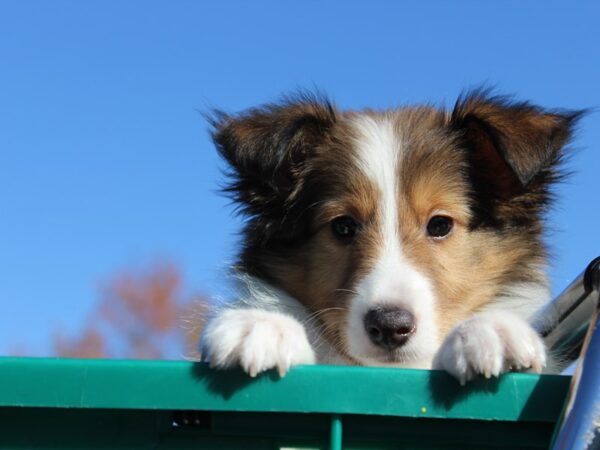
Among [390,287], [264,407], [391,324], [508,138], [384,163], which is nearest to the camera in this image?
[264,407]

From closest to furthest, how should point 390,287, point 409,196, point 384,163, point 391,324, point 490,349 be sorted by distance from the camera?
point 490,349 → point 391,324 → point 390,287 → point 409,196 → point 384,163

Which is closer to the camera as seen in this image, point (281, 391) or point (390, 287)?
point (281, 391)

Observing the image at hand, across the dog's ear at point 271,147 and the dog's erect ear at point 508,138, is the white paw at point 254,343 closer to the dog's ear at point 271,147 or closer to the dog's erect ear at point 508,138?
the dog's ear at point 271,147

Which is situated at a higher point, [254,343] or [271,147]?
[271,147]

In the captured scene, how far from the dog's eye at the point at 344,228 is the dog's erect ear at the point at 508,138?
727 millimetres

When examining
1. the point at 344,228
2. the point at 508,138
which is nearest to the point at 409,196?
the point at 344,228

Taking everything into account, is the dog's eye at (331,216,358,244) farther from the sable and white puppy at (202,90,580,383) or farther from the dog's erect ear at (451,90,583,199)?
the dog's erect ear at (451,90,583,199)

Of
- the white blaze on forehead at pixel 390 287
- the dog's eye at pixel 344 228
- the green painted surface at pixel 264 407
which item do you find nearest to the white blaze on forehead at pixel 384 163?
the white blaze on forehead at pixel 390 287

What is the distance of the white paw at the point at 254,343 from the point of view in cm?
229

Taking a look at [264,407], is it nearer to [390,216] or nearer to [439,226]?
[390,216]

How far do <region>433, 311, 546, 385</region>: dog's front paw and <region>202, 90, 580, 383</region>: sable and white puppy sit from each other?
594mm

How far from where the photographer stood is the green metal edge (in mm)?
2115

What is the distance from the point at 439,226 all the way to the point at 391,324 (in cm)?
88

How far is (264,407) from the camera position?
7.05 ft
